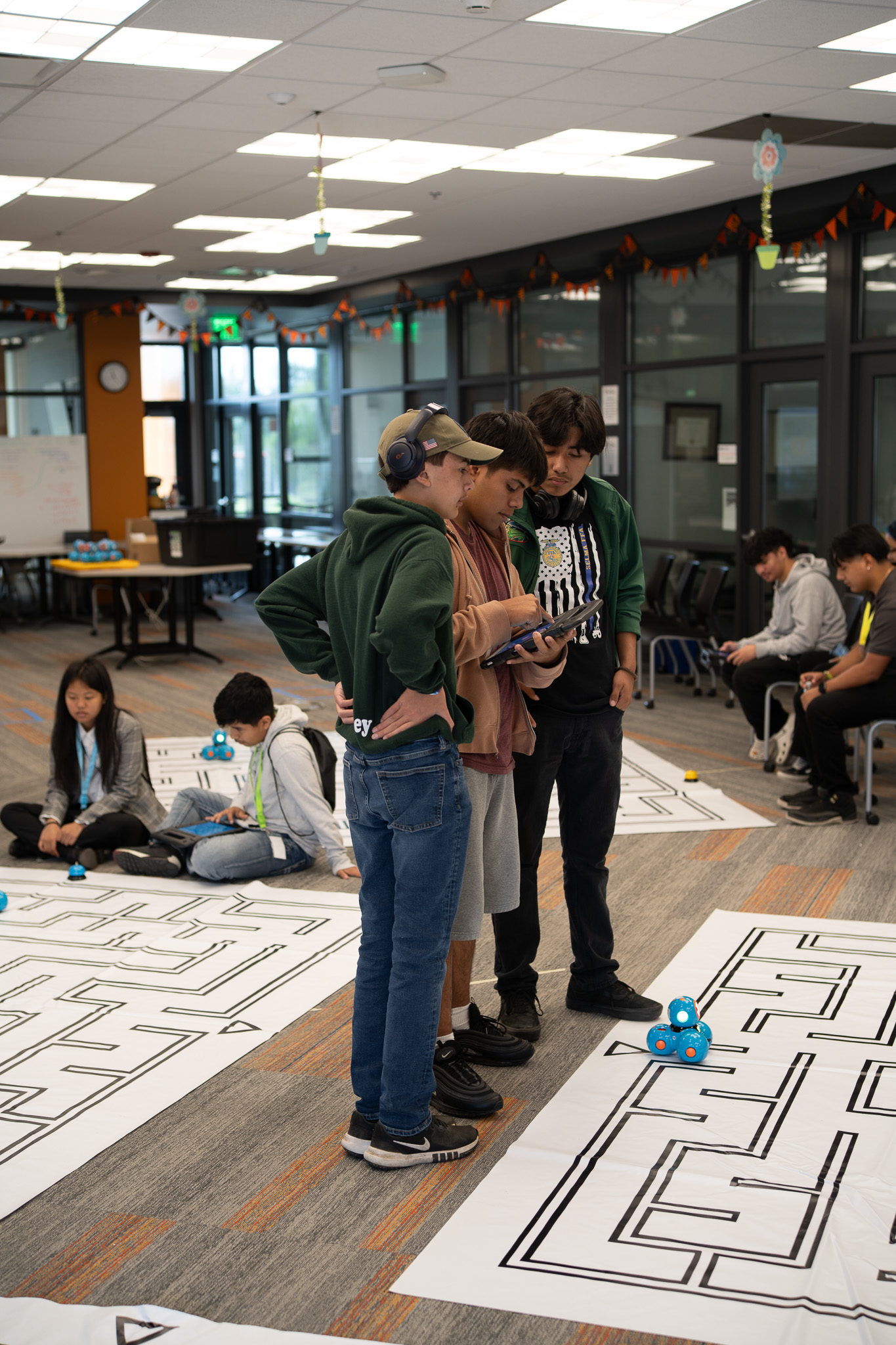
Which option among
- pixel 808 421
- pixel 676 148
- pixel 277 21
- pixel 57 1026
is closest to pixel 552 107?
pixel 676 148

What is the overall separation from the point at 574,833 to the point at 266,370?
13.0 metres

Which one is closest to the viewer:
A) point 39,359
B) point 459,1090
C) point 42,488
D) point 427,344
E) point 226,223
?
point 459,1090

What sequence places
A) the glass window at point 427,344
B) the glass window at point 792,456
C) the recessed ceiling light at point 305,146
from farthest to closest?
the glass window at point 427,344
the glass window at point 792,456
the recessed ceiling light at point 305,146

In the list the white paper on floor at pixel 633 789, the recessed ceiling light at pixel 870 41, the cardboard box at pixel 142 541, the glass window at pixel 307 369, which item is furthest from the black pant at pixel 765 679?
the glass window at pixel 307 369

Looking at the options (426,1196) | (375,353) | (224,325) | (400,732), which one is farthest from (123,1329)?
(224,325)

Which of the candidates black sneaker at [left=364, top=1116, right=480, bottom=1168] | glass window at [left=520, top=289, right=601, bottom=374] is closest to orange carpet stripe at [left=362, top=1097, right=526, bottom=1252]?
black sneaker at [left=364, top=1116, right=480, bottom=1168]

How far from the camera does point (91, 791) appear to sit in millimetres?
5004

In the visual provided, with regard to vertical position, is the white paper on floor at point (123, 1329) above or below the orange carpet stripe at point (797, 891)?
above

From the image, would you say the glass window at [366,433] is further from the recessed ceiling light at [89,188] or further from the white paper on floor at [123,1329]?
the white paper on floor at [123,1329]

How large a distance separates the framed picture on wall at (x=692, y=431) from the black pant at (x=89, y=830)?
18.7 ft

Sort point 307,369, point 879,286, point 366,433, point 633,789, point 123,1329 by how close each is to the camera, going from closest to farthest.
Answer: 1. point 123,1329
2. point 633,789
3. point 879,286
4. point 366,433
5. point 307,369

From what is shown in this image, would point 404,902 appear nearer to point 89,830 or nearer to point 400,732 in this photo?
point 400,732

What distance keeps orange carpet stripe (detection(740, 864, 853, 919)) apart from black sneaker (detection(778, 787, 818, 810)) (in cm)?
73

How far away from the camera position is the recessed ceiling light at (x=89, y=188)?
7.69 metres
